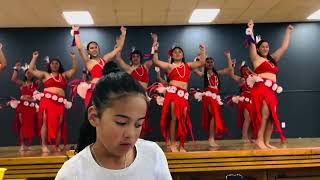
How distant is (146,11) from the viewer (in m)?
6.71

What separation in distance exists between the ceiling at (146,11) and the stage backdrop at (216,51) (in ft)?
0.71

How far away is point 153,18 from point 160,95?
2120mm

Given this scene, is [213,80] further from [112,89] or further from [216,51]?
[112,89]

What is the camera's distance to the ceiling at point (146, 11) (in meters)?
6.16

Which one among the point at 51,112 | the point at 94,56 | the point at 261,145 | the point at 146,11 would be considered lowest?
the point at 261,145

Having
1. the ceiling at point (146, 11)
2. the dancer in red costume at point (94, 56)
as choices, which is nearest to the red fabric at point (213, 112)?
the dancer in red costume at point (94, 56)

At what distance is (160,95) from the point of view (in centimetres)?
561

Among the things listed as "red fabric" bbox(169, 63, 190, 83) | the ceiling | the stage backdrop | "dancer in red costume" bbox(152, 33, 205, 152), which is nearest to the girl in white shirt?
"dancer in red costume" bbox(152, 33, 205, 152)

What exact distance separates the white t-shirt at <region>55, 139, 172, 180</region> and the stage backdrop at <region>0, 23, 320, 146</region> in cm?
650

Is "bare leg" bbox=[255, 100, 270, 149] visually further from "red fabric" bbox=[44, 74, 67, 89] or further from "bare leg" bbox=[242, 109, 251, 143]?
"red fabric" bbox=[44, 74, 67, 89]

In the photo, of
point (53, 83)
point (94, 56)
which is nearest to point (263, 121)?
point (94, 56)

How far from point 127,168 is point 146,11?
5.91 m

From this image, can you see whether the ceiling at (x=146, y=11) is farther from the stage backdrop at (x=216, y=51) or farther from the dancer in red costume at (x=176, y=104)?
the dancer in red costume at (x=176, y=104)

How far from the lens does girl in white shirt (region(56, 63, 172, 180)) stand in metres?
0.98
